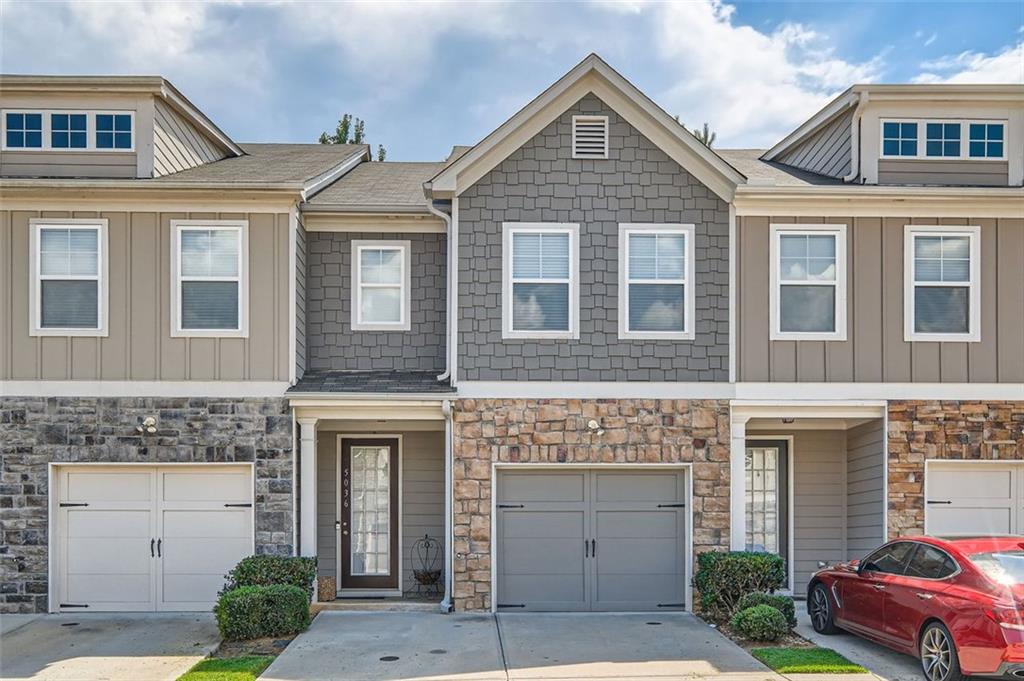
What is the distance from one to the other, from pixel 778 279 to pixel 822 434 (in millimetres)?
2986

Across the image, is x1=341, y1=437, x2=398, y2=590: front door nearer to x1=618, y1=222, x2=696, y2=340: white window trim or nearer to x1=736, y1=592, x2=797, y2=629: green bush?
x1=618, y1=222, x2=696, y2=340: white window trim

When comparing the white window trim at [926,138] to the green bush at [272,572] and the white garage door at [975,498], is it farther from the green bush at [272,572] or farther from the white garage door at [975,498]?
the green bush at [272,572]

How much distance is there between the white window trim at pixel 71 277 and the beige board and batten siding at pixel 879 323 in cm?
844

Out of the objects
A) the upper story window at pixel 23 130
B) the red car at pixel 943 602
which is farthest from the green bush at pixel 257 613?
the upper story window at pixel 23 130

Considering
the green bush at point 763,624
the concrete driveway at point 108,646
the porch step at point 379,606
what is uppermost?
the green bush at point 763,624

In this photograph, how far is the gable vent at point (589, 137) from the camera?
13938 millimetres

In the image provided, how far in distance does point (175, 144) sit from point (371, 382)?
4793 millimetres

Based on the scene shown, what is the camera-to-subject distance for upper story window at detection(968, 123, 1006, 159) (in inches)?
583

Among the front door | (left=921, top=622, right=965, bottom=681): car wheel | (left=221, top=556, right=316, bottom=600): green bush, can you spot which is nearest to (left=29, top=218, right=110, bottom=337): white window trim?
(left=221, top=556, right=316, bottom=600): green bush

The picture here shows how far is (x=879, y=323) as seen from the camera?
14.0 meters

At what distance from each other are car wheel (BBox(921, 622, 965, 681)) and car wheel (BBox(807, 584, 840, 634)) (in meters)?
1.94

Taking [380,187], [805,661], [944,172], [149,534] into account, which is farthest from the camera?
[380,187]

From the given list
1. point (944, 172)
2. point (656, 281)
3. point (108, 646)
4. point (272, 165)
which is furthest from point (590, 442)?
point (272, 165)

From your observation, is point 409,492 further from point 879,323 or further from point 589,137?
point 879,323
